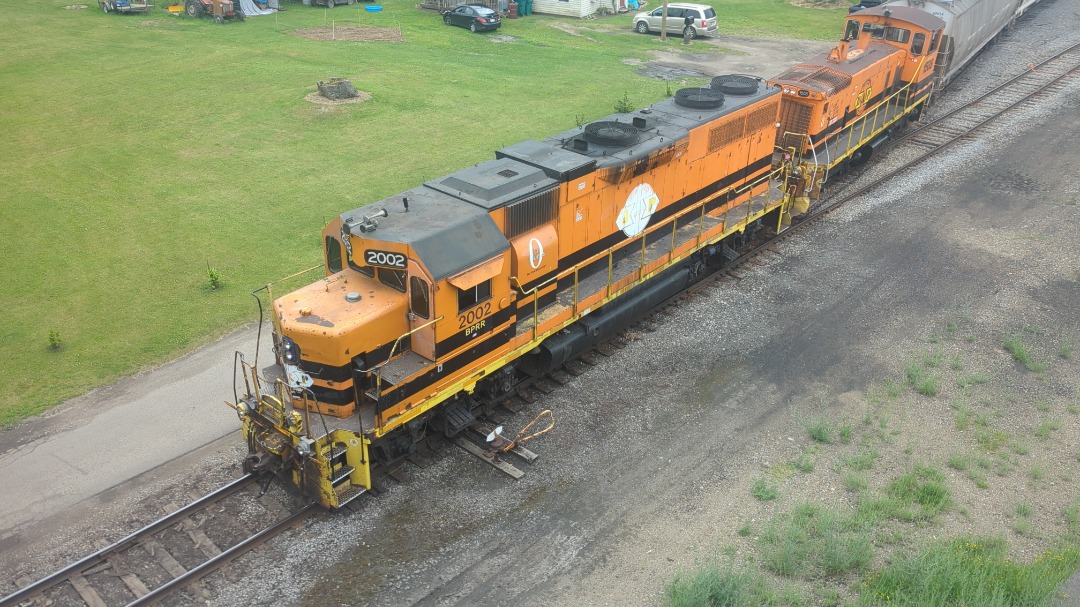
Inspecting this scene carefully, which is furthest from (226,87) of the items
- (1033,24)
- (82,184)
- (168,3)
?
(1033,24)

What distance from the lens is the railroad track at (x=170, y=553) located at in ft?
32.2

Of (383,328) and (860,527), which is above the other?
(383,328)

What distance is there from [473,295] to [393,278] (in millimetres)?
1174

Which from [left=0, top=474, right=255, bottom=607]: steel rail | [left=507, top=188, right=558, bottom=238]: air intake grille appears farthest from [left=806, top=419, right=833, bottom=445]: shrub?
[left=0, top=474, right=255, bottom=607]: steel rail

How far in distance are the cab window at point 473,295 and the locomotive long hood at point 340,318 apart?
2.60ft

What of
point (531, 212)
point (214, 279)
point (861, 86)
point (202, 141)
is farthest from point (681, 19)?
point (531, 212)

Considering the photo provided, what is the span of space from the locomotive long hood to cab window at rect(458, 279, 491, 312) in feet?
2.60

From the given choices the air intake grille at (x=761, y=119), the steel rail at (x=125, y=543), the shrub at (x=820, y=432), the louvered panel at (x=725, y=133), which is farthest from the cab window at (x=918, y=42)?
the steel rail at (x=125, y=543)

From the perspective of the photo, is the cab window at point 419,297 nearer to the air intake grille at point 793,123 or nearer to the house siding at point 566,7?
the air intake grille at point 793,123

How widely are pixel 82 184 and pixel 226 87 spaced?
9.12 meters

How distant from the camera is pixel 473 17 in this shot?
3947 centimetres

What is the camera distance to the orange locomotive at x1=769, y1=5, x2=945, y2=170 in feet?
66.3

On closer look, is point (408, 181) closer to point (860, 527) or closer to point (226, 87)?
point (226, 87)

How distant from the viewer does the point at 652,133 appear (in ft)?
49.8
